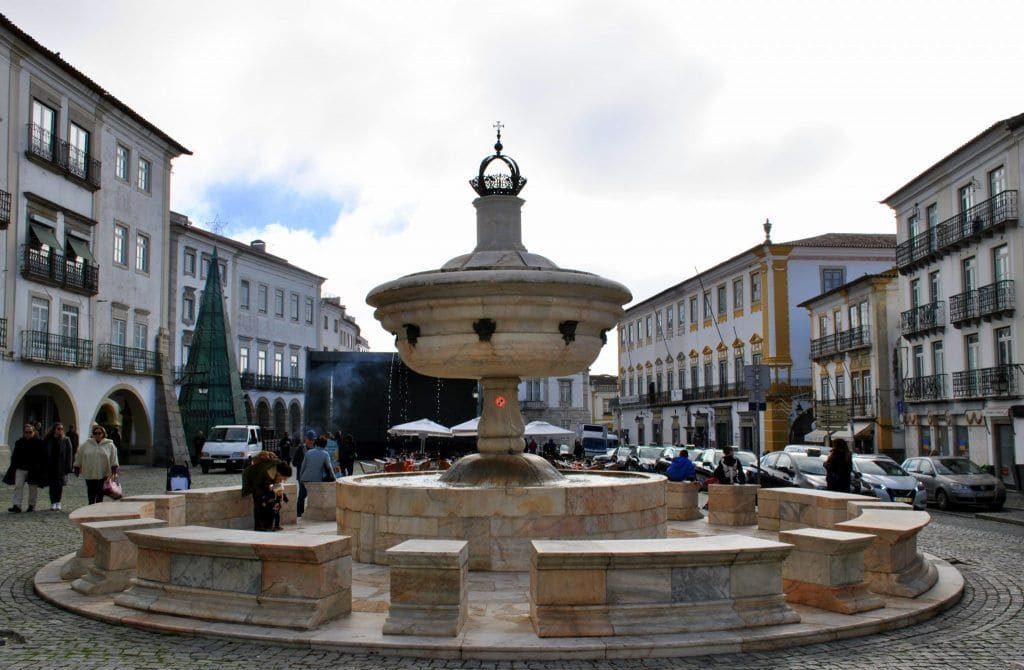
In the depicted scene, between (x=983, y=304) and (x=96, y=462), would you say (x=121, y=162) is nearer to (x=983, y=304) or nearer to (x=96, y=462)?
(x=96, y=462)

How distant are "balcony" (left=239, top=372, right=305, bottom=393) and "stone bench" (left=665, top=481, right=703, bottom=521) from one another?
39.3 meters

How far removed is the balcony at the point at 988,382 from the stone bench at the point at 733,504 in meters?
18.7

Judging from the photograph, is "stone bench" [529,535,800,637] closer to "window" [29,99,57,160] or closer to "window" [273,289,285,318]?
"window" [29,99,57,160]

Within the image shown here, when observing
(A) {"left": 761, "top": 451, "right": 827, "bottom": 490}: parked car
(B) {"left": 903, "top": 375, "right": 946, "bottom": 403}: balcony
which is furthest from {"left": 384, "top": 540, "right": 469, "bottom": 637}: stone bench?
(B) {"left": 903, "top": 375, "right": 946, "bottom": 403}: balcony

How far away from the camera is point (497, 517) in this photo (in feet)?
27.3

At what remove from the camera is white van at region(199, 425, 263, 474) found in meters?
30.8

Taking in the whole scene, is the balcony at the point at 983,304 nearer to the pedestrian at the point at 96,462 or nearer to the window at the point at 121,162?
the pedestrian at the point at 96,462

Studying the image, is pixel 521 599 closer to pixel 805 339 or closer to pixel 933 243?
pixel 933 243

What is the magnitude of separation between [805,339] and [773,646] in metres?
43.6

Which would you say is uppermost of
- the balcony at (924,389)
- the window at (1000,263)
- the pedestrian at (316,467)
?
the window at (1000,263)

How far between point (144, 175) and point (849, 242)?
3340cm

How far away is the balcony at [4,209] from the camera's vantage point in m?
26.1

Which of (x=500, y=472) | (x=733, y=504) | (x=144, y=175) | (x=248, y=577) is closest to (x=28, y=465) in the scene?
(x=500, y=472)

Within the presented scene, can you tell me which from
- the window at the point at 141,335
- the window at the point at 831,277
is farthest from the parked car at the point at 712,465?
the window at the point at 831,277
